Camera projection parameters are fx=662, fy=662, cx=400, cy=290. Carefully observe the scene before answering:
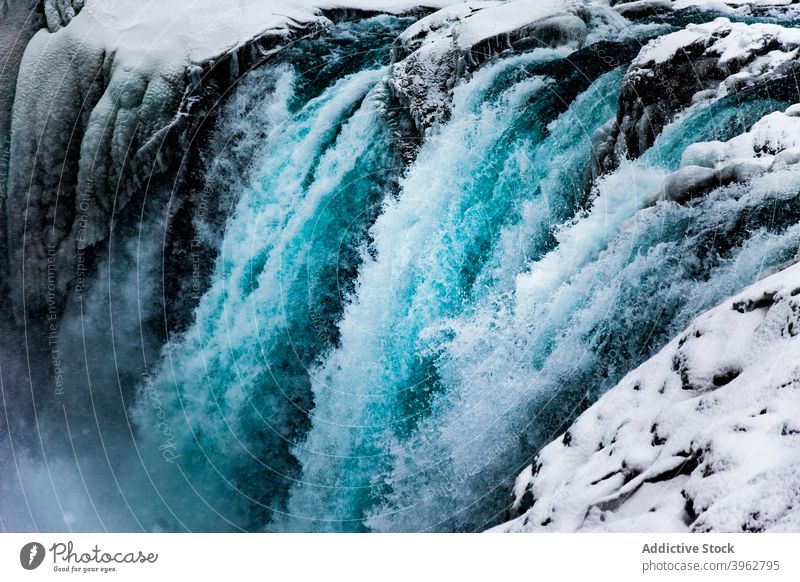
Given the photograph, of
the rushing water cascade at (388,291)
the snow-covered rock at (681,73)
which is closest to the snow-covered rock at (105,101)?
the rushing water cascade at (388,291)

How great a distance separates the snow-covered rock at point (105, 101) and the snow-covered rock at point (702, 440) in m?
1.53

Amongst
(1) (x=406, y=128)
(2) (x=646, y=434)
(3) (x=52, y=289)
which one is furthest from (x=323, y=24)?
→ (2) (x=646, y=434)

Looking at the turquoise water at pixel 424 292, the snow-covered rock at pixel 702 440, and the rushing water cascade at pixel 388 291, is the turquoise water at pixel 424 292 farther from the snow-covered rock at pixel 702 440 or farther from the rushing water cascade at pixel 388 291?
the snow-covered rock at pixel 702 440

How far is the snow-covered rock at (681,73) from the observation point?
2.21 metres

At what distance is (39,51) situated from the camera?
2541mm

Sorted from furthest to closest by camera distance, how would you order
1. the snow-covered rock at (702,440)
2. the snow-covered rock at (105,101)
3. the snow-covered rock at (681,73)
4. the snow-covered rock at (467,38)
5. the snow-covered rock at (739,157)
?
the snow-covered rock at (105,101)
the snow-covered rock at (467,38)
the snow-covered rock at (681,73)
the snow-covered rock at (739,157)
the snow-covered rock at (702,440)

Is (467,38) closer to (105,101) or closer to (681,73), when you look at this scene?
(681,73)

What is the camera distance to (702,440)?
→ 1876 millimetres

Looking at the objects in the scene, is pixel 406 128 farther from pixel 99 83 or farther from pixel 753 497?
pixel 753 497

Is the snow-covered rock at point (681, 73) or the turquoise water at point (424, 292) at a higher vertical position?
the snow-covered rock at point (681, 73)

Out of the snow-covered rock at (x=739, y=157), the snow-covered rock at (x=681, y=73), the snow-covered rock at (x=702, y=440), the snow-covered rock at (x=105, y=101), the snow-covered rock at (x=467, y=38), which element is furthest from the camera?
the snow-covered rock at (x=105, y=101)

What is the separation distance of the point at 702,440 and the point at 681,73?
1.24 meters
